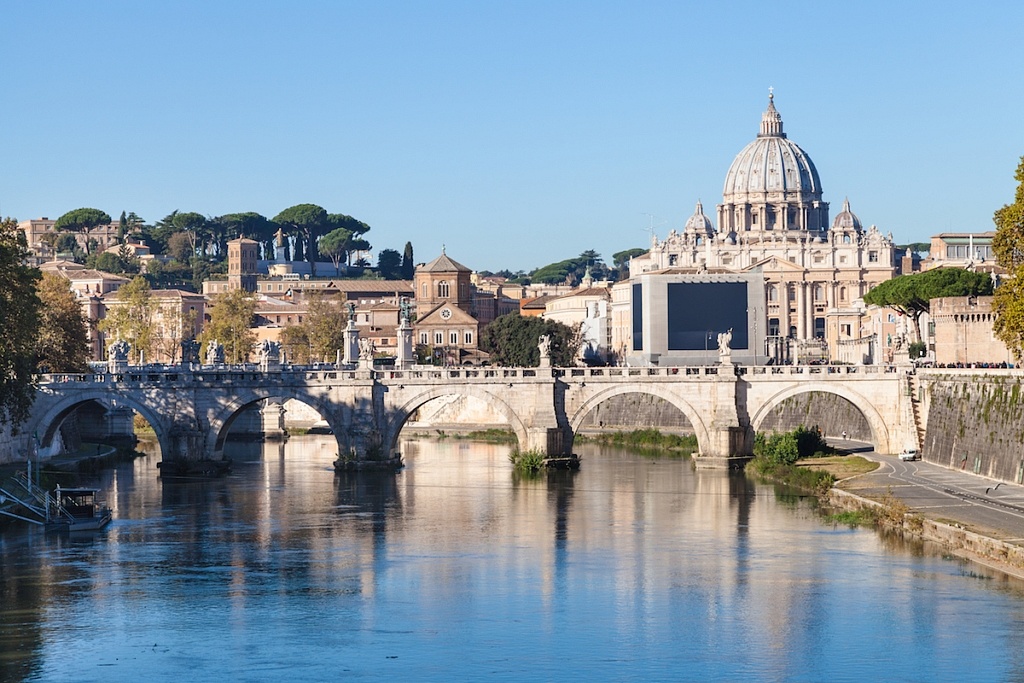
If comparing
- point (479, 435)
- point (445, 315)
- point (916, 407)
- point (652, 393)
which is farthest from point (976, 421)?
point (445, 315)

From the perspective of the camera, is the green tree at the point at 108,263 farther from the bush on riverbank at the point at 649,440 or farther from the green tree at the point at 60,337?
the bush on riverbank at the point at 649,440

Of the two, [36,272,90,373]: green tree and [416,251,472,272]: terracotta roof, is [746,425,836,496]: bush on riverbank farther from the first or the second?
[416,251,472,272]: terracotta roof

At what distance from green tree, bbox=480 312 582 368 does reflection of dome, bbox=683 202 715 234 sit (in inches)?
2583

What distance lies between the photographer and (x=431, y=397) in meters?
73.2

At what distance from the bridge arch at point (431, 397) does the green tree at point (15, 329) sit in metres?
14.4

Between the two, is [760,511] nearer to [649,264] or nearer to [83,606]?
[83,606]

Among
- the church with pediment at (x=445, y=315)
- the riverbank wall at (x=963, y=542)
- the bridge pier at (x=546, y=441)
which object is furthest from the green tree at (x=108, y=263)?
the riverbank wall at (x=963, y=542)

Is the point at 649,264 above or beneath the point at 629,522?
above

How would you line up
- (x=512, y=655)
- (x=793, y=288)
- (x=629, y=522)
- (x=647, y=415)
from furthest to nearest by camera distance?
(x=793, y=288) < (x=647, y=415) < (x=629, y=522) < (x=512, y=655)

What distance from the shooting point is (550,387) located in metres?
72.9

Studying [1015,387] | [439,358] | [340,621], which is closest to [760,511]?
[1015,387]

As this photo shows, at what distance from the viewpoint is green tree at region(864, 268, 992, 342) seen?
93625 mm

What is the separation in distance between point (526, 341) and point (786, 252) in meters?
56.4

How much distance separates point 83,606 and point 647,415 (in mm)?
52698
